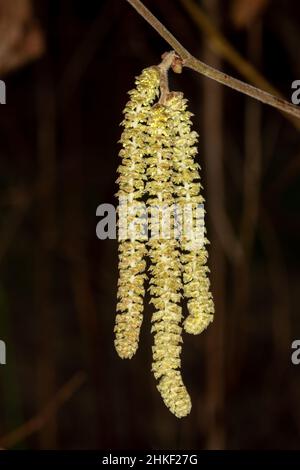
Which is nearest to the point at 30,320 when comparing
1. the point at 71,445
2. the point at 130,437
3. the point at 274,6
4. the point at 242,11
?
the point at 71,445

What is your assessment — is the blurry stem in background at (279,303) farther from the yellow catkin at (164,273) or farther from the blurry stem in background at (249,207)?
the yellow catkin at (164,273)

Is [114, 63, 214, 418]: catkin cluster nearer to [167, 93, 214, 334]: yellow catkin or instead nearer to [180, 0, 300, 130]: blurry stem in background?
[167, 93, 214, 334]: yellow catkin

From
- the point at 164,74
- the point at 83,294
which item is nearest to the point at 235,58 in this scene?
the point at 164,74

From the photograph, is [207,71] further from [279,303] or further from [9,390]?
[279,303]

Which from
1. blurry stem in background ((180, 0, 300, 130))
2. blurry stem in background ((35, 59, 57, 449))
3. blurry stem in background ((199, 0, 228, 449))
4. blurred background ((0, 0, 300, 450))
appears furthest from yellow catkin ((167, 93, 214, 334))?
blurry stem in background ((35, 59, 57, 449))

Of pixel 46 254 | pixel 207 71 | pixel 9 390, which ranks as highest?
pixel 46 254

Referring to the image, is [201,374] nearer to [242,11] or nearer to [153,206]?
[242,11]
